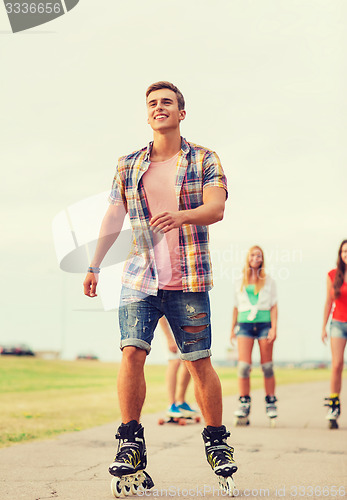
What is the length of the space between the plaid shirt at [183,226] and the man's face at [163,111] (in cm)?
15

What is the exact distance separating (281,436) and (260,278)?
2012 mm

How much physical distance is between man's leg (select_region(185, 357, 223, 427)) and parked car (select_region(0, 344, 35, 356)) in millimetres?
44913

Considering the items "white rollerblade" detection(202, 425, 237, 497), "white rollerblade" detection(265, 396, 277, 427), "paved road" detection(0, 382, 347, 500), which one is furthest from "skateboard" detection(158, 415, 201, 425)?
"white rollerblade" detection(202, 425, 237, 497)

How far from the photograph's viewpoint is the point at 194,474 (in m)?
4.52

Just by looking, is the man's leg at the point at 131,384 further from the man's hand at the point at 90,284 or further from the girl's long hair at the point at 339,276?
the girl's long hair at the point at 339,276

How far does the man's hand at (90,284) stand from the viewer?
13.2 ft

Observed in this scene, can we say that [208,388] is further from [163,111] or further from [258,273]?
[258,273]

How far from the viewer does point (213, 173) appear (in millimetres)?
3926

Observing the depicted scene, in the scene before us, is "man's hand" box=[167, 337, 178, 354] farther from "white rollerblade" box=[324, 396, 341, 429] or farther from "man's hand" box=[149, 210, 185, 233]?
"man's hand" box=[149, 210, 185, 233]

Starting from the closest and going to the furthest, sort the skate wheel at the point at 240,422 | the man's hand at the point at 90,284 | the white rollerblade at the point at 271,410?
the man's hand at the point at 90,284 → the skate wheel at the point at 240,422 → the white rollerblade at the point at 271,410

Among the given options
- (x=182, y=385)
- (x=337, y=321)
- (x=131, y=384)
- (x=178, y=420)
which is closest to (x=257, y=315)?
(x=337, y=321)

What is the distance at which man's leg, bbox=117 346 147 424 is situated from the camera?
3.81m

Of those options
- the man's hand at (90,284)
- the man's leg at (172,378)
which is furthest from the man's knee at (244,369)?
the man's hand at (90,284)

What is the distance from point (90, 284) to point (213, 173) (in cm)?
97
